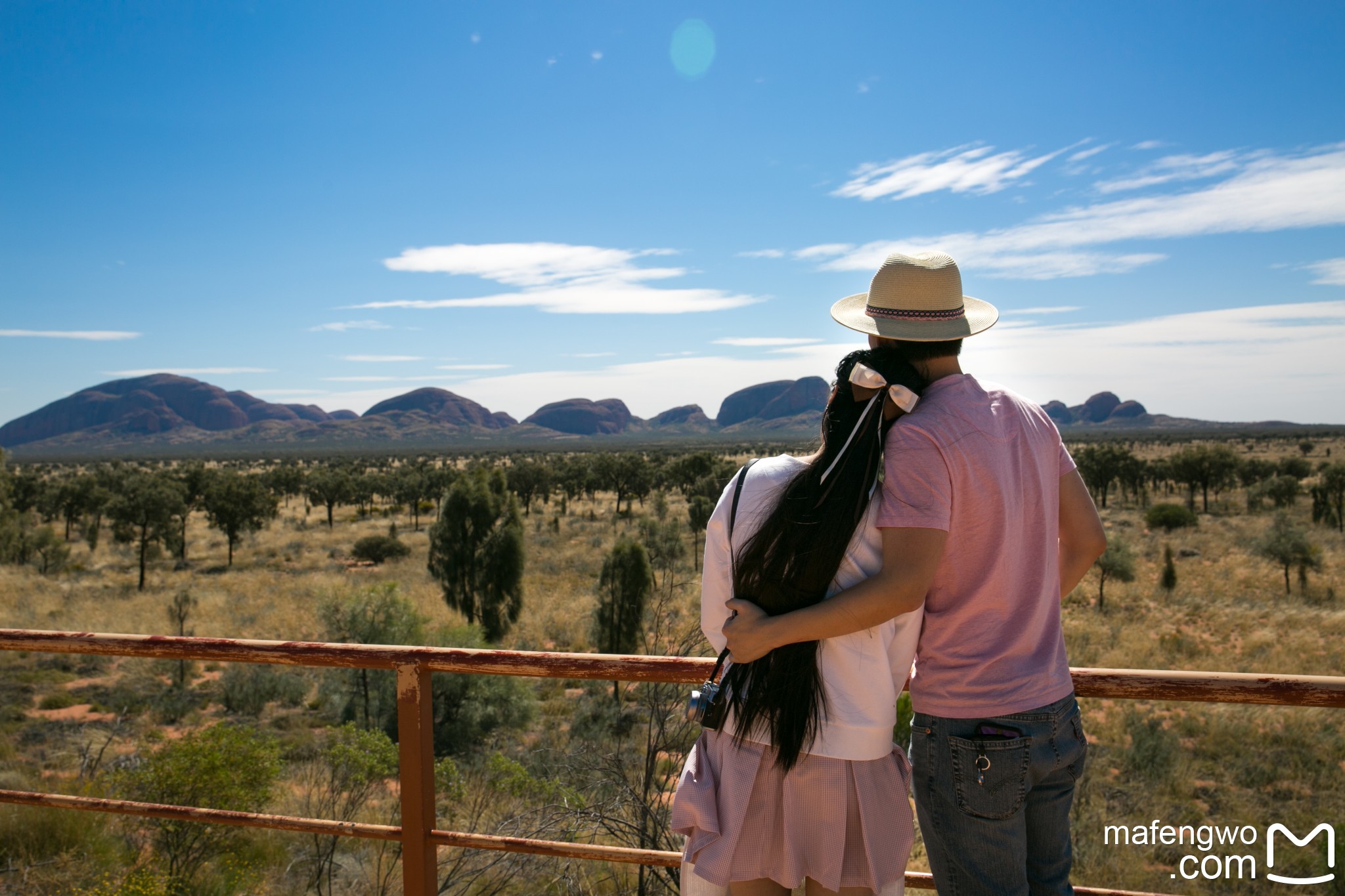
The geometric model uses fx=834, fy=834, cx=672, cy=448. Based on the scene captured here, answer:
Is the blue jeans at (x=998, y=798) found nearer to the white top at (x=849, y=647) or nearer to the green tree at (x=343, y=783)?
the white top at (x=849, y=647)

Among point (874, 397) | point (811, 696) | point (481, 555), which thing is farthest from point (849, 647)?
point (481, 555)

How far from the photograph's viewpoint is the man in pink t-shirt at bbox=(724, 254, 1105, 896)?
1679mm

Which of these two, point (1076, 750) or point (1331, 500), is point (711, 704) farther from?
point (1331, 500)

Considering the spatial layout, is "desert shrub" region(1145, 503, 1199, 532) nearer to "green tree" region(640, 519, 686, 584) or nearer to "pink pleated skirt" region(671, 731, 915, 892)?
"green tree" region(640, 519, 686, 584)

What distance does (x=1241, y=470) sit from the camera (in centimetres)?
4750

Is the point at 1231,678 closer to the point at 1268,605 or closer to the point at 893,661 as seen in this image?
the point at 893,661

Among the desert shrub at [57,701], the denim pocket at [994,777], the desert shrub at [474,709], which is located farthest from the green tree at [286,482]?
the denim pocket at [994,777]

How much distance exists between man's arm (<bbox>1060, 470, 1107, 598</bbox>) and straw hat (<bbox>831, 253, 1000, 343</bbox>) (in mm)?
455

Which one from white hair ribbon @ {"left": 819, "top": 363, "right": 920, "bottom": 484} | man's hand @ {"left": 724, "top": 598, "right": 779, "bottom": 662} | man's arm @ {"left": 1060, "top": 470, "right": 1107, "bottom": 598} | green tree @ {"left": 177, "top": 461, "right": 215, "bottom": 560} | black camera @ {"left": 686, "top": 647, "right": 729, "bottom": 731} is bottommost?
green tree @ {"left": 177, "top": 461, "right": 215, "bottom": 560}

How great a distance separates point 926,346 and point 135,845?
6.22 metres

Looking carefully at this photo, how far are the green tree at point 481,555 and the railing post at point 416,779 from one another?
18876 mm

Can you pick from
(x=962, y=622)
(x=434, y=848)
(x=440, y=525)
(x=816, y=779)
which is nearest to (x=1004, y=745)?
(x=962, y=622)

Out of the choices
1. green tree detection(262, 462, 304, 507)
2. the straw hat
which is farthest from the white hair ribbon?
green tree detection(262, 462, 304, 507)

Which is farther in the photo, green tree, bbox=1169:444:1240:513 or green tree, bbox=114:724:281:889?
green tree, bbox=1169:444:1240:513
